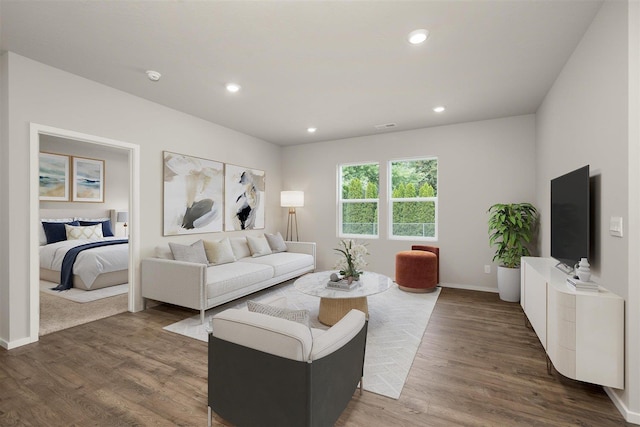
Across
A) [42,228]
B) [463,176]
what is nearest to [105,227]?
[42,228]

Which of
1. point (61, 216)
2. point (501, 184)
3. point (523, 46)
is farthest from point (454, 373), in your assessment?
point (61, 216)

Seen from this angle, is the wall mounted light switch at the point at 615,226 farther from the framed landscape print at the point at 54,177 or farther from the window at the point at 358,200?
the framed landscape print at the point at 54,177

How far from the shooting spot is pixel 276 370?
1.41 meters

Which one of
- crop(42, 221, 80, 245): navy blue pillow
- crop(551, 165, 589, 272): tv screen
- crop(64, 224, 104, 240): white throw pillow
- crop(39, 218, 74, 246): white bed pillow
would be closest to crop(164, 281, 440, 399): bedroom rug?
crop(551, 165, 589, 272): tv screen

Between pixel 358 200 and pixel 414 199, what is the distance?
1.03m

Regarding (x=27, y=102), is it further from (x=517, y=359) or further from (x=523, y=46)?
→ (x=517, y=359)

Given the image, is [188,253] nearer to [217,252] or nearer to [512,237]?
[217,252]

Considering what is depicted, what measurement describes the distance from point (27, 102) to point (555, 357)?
4.82 meters

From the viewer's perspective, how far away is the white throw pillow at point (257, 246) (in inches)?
195

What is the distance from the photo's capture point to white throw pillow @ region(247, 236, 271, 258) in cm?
495

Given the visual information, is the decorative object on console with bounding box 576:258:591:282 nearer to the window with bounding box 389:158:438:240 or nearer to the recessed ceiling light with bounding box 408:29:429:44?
the recessed ceiling light with bounding box 408:29:429:44

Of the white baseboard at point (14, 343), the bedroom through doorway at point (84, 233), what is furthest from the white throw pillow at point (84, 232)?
the white baseboard at point (14, 343)

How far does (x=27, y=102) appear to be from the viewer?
2752mm

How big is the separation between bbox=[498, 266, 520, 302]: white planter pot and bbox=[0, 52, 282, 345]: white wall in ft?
14.2
